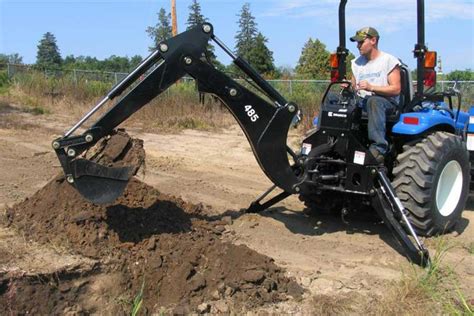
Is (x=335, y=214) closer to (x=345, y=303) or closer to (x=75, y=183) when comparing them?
(x=345, y=303)

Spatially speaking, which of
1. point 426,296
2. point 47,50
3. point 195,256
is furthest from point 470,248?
point 47,50

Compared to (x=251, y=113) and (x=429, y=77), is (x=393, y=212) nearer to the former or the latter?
(x=429, y=77)

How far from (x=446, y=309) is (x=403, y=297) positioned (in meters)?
0.30

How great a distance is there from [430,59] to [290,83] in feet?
41.8

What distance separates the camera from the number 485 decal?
470cm

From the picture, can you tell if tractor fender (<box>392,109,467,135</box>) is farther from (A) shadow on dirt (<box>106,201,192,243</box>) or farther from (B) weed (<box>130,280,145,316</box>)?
(B) weed (<box>130,280,145,316</box>)

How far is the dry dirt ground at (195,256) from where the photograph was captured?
13.0ft

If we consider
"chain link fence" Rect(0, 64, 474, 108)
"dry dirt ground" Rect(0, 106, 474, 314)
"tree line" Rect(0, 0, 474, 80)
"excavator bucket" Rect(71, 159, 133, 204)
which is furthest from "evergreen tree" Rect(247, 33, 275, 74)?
"excavator bucket" Rect(71, 159, 133, 204)

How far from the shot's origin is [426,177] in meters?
4.98

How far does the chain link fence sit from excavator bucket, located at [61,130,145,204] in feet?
18.5

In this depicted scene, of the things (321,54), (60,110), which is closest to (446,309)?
(60,110)

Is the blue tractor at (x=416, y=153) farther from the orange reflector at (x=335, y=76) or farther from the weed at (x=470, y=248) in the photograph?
the orange reflector at (x=335, y=76)

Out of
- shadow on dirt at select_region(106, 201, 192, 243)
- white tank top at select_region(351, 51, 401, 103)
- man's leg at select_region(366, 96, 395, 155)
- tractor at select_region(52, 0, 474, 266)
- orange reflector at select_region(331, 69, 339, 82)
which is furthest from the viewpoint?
orange reflector at select_region(331, 69, 339, 82)

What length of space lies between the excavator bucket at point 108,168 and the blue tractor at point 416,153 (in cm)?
180
